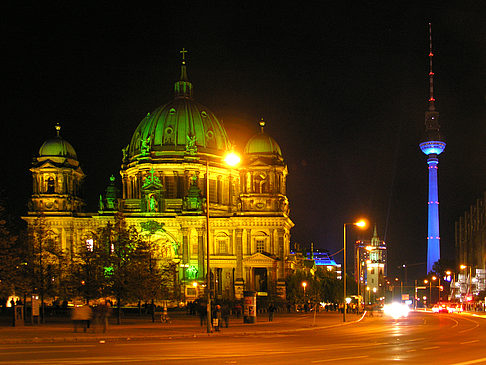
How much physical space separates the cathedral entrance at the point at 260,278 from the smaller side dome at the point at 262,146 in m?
18.4

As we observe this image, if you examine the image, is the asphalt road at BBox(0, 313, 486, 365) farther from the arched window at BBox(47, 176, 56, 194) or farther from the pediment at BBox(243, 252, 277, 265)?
the arched window at BBox(47, 176, 56, 194)

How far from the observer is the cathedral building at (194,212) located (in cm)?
12694

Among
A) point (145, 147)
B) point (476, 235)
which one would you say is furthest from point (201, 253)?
point (476, 235)

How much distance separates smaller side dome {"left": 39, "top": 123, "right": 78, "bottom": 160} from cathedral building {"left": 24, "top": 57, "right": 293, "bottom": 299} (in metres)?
0.16

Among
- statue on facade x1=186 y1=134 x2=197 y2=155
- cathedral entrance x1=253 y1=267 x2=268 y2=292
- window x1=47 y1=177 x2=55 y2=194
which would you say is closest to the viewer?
cathedral entrance x1=253 y1=267 x2=268 y2=292

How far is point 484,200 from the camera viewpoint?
168m

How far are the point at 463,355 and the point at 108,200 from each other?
108 m

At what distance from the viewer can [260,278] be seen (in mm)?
127938

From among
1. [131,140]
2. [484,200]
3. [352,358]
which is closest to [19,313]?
[352,358]

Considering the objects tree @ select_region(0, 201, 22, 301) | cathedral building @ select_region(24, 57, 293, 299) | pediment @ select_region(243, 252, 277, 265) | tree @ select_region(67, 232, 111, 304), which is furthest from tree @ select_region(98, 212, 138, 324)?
pediment @ select_region(243, 252, 277, 265)

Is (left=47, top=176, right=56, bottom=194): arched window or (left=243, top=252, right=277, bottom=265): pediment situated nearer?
(left=243, top=252, right=277, bottom=265): pediment

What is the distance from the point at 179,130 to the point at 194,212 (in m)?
21.2

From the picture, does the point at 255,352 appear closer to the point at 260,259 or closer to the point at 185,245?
the point at 260,259

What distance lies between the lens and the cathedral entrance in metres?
127
